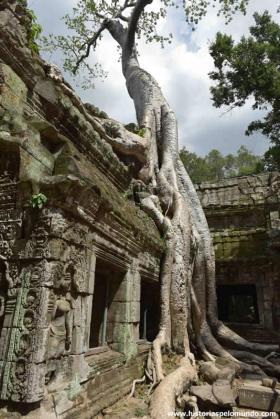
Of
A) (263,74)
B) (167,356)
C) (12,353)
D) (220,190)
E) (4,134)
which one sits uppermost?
(263,74)

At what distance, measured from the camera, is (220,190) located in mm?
11211

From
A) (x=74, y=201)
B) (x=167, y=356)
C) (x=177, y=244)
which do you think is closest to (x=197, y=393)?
(x=167, y=356)

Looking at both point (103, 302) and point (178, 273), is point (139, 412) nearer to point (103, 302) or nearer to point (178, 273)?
point (103, 302)

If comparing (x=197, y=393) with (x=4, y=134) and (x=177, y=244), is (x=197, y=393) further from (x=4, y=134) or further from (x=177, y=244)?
(x=4, y=134)

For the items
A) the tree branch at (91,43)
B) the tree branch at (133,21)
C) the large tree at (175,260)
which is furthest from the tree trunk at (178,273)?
the tree branch at (91,43)

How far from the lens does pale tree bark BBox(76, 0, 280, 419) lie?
512 cm

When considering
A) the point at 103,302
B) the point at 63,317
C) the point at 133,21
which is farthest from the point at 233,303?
the point at 133,21

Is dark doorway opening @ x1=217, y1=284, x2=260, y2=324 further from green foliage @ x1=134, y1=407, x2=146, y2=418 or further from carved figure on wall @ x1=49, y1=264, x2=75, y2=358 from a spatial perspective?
carved figure on wall @ x1=49, y1=264, x2=75, y2=358

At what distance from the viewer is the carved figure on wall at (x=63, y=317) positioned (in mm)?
2713

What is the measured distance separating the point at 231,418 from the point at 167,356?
147cm

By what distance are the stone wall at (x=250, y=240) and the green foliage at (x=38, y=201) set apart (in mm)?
7147

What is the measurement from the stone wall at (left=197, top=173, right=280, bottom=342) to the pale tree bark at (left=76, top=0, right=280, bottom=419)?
1.80 m

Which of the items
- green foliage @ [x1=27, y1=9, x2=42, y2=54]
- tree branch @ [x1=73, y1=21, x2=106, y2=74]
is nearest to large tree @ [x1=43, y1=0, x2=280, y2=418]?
green foliage @ [x1=27, y1=9, x2=42, y2=54]

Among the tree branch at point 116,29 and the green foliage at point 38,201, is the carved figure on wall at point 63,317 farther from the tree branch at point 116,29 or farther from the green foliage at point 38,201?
the tree branch at point 116,29
